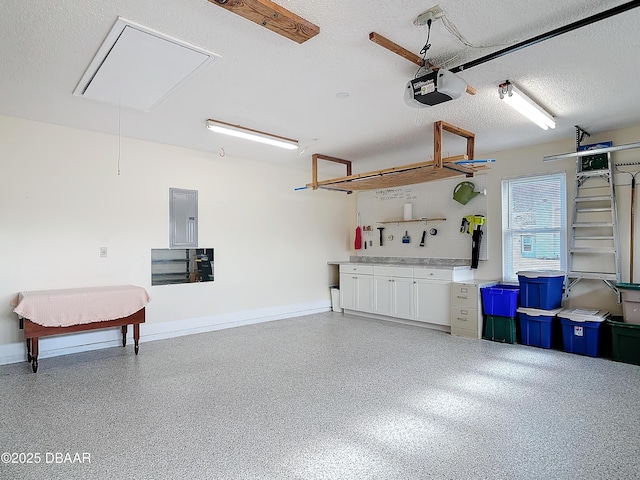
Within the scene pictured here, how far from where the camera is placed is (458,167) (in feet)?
15.1

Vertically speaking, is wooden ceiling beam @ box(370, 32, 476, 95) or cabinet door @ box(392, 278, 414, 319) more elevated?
wooden ceiling beam @ box(370, 32, 476, 95)

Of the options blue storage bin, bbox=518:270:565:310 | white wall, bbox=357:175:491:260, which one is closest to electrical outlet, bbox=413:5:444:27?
blue storage bin, bbox=518:270:565:310

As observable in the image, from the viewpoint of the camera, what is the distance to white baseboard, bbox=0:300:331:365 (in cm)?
445

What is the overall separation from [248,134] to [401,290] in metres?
3.51

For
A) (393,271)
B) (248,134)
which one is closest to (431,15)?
(248,134)

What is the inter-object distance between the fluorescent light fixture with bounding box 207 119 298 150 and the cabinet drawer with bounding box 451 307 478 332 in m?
3.33

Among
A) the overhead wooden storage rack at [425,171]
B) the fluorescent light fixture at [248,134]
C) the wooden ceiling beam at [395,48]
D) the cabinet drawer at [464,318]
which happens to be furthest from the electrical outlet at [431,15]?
the cabinet drawer at [464,318]

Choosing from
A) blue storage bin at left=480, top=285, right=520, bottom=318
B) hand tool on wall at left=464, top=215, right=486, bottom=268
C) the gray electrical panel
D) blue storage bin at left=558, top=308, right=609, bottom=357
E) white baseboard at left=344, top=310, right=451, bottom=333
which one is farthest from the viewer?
hand tool on wall at left=464, top=215, right=486, bottom=268

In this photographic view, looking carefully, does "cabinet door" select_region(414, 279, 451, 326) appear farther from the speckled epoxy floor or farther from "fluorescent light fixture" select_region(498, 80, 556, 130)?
"fluorescent light fixture" select_region(498, 80, 556, 130)

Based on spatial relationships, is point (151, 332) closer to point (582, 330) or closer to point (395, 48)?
point (395, 48)

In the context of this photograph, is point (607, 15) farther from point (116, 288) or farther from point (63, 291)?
point (63, 291)

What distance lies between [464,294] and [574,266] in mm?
1460

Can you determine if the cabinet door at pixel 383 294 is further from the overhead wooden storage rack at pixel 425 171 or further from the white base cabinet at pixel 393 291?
the overhead wooden storage rack at pixel 425 171

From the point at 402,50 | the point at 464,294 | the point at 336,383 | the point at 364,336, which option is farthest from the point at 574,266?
the point at 402,50
